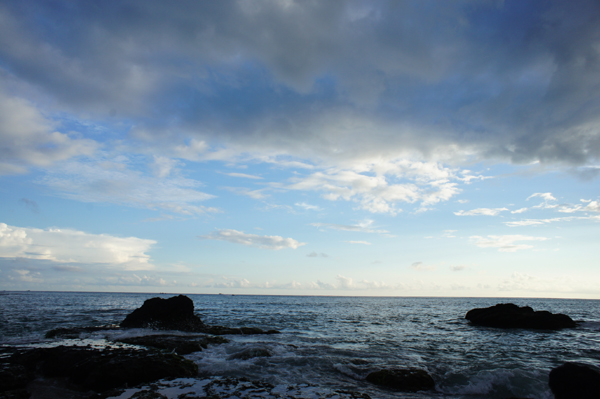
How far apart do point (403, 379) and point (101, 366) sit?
40.6ft

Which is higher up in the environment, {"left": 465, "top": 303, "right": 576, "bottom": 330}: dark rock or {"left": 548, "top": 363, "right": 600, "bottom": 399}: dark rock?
{"left": 548, "top": 363, "right": 600, "bottom": 399}: dark rock

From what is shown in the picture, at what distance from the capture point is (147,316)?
2891cm

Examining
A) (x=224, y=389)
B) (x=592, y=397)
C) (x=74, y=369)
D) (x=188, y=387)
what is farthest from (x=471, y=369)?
(x=74, y=369)

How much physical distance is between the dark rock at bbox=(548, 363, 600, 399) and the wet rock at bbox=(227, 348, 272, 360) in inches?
503

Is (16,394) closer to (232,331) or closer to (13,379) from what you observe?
(13,379)

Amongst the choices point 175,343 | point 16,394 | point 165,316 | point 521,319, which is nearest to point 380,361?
point 175,343

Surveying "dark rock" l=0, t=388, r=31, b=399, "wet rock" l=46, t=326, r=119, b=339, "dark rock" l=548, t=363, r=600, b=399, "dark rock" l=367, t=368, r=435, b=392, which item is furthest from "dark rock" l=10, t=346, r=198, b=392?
"dark rock" l=548, t=363, r=600, b=399

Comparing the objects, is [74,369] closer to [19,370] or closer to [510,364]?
[19,370]

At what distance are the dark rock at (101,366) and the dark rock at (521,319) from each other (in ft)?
124

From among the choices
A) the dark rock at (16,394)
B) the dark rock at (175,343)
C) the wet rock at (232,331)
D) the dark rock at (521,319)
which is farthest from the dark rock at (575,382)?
the dark rock at (521,319)

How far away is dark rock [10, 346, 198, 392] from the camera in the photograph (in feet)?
37.1

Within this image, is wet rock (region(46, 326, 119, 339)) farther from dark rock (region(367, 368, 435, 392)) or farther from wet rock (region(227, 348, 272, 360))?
dark rock (region(367, 368, 435, 392))

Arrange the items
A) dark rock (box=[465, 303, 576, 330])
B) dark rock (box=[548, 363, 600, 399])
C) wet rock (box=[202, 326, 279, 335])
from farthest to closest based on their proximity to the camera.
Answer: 1. dark rock (box=[465, 303, 576, 330])
2. wet rock (box=[202, 326, 279, 335])
3. dark rock (box=[548, 363, 600, 399])

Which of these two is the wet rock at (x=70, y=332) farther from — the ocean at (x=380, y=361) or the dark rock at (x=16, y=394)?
the dark rock at (x=16, y=394)
